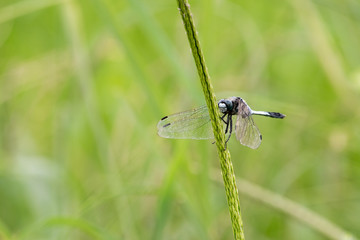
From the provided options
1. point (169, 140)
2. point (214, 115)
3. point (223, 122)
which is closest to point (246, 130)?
point (223, 122)

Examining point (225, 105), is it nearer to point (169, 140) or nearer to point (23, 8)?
point (169, 140)

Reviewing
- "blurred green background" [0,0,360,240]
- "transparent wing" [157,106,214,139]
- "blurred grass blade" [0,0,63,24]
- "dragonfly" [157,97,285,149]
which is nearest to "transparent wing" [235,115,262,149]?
"dragonfly" [157,97,285,149]

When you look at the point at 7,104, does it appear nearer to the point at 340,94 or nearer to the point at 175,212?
the point at 175,212

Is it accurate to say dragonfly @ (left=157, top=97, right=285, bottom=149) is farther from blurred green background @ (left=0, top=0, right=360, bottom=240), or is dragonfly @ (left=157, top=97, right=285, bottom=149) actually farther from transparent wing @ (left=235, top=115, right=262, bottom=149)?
blurred green background @ (left=0, top=0, right=360, bottom=240)

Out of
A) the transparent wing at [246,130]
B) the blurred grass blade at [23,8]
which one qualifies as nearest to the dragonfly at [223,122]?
the transparent wing at [246,130]

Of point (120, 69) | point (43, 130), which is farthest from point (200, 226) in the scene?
point (120, 69)
